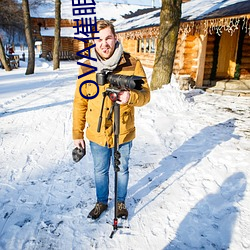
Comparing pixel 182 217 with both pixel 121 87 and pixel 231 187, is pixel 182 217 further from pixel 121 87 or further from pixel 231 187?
pixel 121 87

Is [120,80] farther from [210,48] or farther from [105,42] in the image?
[210,48]

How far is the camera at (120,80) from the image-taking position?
5.18ft

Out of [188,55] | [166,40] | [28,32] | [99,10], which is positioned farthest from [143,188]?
[99,10]

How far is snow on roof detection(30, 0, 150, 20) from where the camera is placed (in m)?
31.8

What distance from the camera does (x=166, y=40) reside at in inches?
279

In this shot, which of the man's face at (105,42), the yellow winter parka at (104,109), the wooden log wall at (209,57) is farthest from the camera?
the wooden log wall at (209,57)

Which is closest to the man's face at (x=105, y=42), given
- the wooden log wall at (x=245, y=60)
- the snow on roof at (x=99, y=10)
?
the wooden log wall at (x=245, y=60)

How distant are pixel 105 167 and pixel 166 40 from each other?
592 cm

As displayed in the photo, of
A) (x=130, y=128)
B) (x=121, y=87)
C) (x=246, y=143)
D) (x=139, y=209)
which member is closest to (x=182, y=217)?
(x=139, y=209)

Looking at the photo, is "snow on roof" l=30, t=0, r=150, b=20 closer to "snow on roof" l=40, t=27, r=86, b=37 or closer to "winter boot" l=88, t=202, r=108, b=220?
"snow on roof" l=40, t=27, r=86, b=37

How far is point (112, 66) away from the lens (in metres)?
1.87

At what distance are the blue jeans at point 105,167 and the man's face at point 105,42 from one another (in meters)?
0.88

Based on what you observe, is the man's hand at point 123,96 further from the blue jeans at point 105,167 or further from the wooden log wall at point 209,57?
the wooden log wall at point 209,57

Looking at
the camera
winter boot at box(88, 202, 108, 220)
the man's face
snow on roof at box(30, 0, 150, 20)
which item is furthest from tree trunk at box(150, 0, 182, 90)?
snow on roof at box(30, 0, 150, 20)
